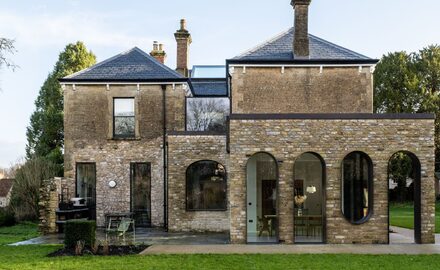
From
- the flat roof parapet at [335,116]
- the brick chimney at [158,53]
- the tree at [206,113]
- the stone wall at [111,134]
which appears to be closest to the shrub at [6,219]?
the stone wall at [111,134]

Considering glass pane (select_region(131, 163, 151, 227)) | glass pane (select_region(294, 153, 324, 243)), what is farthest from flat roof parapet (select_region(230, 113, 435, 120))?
glass pane (select_region(131, 163, 151, 227))

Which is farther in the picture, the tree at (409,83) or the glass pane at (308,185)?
the tree at (409,83)

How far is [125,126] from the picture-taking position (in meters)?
21.9

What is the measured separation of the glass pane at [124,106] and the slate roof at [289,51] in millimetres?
5358

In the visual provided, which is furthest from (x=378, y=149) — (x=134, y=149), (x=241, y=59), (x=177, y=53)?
(x=177, y=53)

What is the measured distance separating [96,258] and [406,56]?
39.9m

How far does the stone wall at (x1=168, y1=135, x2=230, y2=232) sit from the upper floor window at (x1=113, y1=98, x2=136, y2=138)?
290cm

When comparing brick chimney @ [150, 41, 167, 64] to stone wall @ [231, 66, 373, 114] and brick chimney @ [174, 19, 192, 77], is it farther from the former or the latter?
A: stone wall @ [231, 66, 373, 114]

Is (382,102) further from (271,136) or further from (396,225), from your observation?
(271,136)

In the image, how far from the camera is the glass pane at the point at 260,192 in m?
17.2

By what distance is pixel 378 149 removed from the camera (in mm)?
15750

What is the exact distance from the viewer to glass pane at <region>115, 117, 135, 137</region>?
71.6 ft

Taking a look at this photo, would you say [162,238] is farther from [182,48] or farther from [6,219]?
[6,219]

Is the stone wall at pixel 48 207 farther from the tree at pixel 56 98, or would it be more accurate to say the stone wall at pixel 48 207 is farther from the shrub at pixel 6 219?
the tree at pixel 56 98
